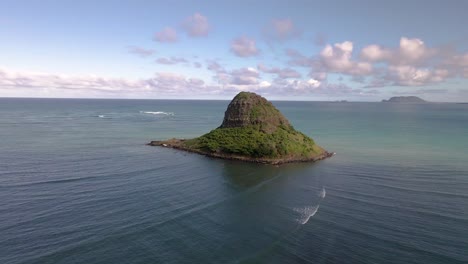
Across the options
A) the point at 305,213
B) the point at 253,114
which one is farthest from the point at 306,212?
the point at 253,114

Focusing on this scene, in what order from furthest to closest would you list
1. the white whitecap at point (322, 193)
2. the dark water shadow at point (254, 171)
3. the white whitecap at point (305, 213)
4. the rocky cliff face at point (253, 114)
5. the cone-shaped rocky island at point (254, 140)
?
the rocky cliff face at point (253, 114)
the cone-shaped rocky island at point (254, 140)
the dark water shadow at point (254, 171)
the white whitecap at point (322, 193)
the white whitecap at point (305, 213)

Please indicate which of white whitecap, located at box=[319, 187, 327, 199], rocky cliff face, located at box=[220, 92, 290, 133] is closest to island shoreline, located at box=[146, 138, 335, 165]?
rocky cliff face, located at box=[220, 92, 290, 133]

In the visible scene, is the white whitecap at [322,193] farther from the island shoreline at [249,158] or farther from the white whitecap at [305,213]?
the island shoreline at [249,158]

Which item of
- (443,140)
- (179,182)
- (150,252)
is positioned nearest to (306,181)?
(179,182)

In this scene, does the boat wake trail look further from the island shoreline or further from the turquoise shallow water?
the island shoreline

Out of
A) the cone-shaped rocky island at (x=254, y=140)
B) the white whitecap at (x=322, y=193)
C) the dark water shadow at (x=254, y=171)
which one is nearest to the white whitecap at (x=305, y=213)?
the white whitecap at (x=322, y=193)

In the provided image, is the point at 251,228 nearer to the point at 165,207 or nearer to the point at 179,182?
the point at 165,207

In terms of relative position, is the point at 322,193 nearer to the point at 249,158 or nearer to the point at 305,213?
the point at 305,213
